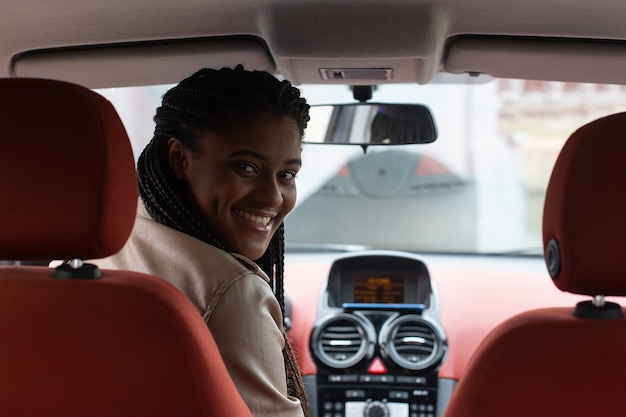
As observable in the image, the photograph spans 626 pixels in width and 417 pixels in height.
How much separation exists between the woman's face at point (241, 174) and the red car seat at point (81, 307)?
2.17 ft

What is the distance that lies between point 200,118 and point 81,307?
829 mm

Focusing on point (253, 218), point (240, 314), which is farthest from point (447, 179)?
point (240, 314)

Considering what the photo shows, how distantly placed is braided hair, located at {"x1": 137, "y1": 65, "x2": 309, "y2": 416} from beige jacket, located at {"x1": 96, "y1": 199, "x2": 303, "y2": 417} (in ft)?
0.98

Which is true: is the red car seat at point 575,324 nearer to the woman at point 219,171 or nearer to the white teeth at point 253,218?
the woman at point 219,171

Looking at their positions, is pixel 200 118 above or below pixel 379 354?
above

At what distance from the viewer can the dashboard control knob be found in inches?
166

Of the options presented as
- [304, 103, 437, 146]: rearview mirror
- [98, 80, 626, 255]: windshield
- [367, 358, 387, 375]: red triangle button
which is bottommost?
[367, 358, 387, 375]: red triangle button

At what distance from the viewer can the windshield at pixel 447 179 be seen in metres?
A: 7.40

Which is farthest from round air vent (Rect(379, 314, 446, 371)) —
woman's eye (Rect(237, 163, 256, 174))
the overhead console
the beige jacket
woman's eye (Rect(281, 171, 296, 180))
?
the beige jacket

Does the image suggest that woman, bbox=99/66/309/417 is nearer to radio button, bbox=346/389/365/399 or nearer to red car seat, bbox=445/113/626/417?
red car seat, bbox=445/113/626/417

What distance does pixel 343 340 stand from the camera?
4.29m

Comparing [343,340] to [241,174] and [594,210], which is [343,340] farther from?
[594,210]

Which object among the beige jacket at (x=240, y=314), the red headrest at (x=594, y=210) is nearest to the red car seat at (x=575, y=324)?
the red headrest at (x=594, y=210)

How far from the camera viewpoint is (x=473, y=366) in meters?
1.77
